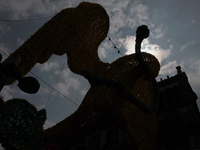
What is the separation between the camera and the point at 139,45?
380cm

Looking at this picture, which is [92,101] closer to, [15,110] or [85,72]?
[85,72]

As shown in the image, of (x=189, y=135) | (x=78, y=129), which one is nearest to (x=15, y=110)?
(x=78, y=129)

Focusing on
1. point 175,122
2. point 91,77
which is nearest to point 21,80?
point 91,77

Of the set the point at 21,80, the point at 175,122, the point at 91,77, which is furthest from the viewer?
the point at 175,122

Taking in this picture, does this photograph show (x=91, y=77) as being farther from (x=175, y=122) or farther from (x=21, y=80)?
(x=175, y=122)

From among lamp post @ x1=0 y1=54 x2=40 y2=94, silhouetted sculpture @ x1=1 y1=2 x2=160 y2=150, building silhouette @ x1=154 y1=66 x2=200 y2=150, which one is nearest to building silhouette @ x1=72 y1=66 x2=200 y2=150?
building silhouette @ x1=154 y1=66 x2=200 y2=150

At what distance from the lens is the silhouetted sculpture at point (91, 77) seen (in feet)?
12.0

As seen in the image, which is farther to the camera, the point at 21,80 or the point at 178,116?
the point at 178,116

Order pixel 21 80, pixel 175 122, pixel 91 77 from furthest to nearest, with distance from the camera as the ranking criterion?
pixel 175 122 → pixel 91 77 → pixel 21 80

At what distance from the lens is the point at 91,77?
3.12 m

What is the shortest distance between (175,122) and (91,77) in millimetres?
13491

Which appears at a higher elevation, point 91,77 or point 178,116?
point 178,116

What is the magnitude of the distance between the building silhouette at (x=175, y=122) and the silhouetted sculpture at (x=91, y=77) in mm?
8047

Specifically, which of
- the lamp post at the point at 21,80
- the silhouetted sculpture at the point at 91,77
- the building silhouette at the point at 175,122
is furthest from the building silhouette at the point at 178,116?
the lamp post at the point at 21,80
